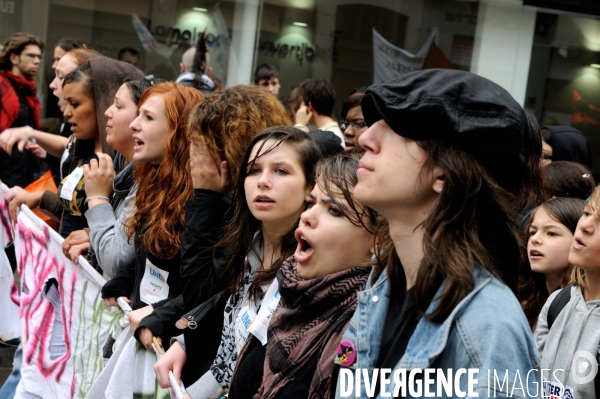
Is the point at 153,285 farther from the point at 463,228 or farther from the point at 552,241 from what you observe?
the point at 463,228

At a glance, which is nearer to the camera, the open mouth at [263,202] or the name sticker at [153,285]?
the open mouth at [263,202]

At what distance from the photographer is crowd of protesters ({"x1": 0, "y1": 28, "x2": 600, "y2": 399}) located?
79.8 inches

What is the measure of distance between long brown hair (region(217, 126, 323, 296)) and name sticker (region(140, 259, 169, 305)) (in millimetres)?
633

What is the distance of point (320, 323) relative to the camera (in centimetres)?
260

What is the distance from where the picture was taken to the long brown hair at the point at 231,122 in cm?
367

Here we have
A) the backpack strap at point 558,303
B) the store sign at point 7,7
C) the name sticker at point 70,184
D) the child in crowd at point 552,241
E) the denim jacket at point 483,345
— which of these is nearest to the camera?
the denim jacket at point 483,345

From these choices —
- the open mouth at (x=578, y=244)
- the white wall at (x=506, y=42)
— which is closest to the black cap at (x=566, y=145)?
the open mouth at (x=578, y=244)

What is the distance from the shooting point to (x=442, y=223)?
6.76 ft

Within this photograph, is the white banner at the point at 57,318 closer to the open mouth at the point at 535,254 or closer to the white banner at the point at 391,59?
the open mouth at the point at 535,254

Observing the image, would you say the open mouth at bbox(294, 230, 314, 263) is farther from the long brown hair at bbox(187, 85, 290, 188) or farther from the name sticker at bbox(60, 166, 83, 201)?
the name sticker at bbox(60, 166, 83, 201)

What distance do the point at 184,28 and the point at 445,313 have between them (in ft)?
33.3

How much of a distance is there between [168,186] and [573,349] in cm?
201

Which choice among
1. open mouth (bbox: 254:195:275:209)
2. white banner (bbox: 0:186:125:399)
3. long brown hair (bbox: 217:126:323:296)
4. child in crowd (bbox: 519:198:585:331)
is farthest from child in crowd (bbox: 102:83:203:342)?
child in crowd (bbox: 519:198:585:331)

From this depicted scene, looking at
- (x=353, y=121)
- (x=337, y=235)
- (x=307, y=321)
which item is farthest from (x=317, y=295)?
(x=353, y=121)
